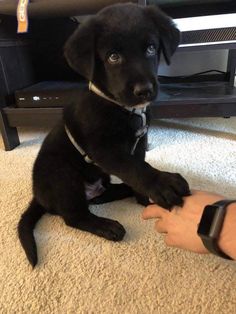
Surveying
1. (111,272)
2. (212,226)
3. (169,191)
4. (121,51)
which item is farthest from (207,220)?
(121,51)

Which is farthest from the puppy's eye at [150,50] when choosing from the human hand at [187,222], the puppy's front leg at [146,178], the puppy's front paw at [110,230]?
the puppy's front paw at [110,230]

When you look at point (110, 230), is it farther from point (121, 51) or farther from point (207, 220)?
point (121, 51)

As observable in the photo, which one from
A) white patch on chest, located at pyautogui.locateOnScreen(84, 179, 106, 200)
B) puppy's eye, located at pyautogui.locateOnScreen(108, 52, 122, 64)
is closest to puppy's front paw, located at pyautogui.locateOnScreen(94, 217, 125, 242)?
white patch on chest, located at pyautogui.locateOnScreen(84, 179, 106, 200)

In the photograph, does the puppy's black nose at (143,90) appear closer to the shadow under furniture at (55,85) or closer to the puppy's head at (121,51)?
the puppy's head at (121,51)

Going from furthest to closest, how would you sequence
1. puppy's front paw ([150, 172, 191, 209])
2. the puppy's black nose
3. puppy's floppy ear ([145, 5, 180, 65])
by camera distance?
puppy's floppy ear ([145, 5, 180, 65])
the puppy's black nose
puppy's front paw ([150, 172, 191, 209])

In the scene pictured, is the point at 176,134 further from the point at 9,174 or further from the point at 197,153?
the point at 9,174

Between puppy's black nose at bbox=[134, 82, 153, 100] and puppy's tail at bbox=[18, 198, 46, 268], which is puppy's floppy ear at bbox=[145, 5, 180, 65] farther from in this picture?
puppy's tail at bbox=[18, 198, 46, 268]
